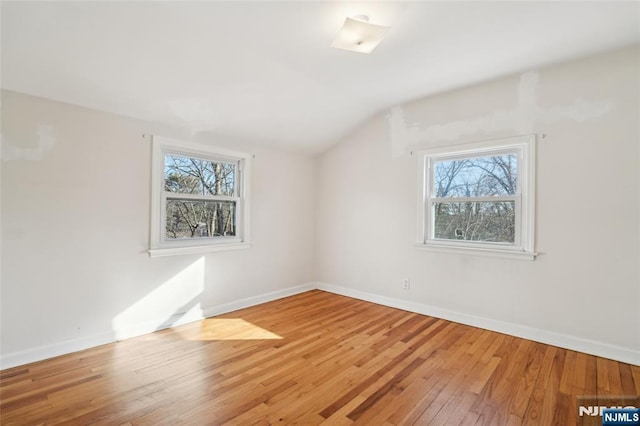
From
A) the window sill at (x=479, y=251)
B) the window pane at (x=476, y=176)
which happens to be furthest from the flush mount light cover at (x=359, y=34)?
the window sill at (x=479, y=251)

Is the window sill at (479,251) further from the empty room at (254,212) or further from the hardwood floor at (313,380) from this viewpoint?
the hardwood floor at (313,380)

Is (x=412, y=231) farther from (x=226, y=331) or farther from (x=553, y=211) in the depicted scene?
(x=226, y=331)

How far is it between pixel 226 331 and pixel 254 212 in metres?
1.56

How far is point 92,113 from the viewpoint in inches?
107

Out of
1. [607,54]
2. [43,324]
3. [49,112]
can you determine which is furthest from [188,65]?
[607,54]

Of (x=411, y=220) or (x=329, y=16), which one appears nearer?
(x=329, y=16)

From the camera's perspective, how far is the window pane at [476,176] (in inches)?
126

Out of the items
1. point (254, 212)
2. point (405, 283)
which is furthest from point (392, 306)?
point (254, 212)

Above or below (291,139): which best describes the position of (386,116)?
above

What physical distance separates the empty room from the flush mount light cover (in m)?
0.02

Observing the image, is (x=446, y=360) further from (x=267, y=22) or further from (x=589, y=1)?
(x=267, y=22)

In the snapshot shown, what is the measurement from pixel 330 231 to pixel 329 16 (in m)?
3.06

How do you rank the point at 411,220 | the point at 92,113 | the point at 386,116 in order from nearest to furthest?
the point at 92,113 → the point at 411,220 → the point at 386,116

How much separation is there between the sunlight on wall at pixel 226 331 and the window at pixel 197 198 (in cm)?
82
